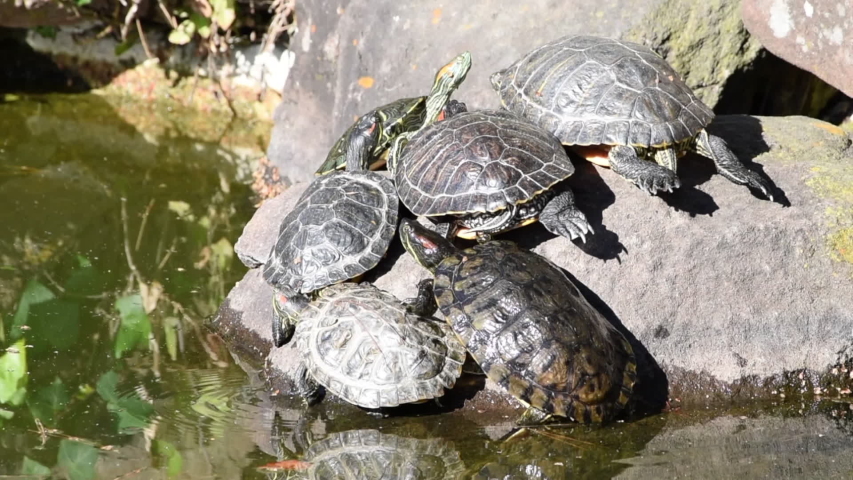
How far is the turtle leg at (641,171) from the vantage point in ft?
15.6

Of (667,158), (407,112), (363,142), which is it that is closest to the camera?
(667,158)

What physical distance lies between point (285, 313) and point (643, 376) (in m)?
1.96

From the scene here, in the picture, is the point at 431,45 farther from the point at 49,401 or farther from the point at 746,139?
the point at 49,401

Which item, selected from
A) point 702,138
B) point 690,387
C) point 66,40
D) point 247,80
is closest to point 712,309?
point 690,387

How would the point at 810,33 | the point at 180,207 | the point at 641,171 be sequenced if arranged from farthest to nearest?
the point at 180,207
the point at 810,33
the point at 641,171

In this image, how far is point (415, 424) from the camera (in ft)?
14.3

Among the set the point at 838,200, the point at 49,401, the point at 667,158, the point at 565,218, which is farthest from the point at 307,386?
the point at 838,200

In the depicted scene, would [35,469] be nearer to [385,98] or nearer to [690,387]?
[690,387]

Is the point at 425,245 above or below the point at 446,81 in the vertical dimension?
below

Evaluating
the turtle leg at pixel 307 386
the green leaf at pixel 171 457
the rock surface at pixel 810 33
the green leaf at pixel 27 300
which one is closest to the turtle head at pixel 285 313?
the turtle leg at pixel 307 386

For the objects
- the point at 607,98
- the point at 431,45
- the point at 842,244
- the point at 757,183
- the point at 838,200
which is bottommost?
the point at 842,244

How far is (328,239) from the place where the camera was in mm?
4875

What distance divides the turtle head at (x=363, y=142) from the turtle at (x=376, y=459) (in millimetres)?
2044

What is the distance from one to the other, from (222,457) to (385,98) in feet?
12.5
